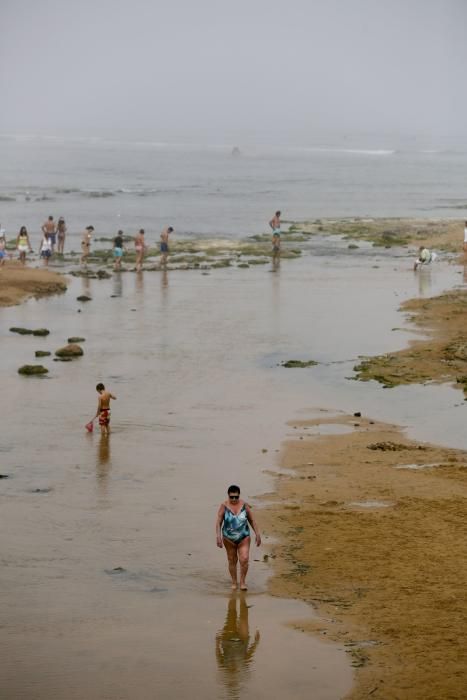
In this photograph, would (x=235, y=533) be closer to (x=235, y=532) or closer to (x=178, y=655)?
(x=235, y=532)

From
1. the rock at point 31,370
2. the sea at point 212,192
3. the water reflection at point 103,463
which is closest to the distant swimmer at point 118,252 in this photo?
the sea at point 212,192

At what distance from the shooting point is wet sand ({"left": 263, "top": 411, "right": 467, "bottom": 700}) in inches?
514

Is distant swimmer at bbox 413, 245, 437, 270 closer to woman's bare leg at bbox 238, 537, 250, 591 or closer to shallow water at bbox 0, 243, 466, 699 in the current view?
shallow water at bbox 0, 243, 466, 699

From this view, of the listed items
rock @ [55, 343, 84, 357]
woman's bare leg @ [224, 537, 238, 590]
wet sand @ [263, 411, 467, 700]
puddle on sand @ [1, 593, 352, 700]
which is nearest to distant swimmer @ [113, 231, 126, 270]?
rock @ [55, 343, 84, 357]

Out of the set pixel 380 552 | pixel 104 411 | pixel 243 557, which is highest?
pixel 104 411

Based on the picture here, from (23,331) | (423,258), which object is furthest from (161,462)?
(423,258)

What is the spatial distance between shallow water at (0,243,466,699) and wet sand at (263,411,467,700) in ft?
1.47

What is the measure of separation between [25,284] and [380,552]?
88.4 ft

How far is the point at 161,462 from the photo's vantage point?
68.9 feet

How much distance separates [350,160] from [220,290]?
139m

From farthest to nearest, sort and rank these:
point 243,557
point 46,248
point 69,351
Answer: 1. point 46,248
2. point 69,351
3. point 243,557

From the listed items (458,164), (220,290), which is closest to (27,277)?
(220,290)

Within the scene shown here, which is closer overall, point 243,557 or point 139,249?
point 243,557

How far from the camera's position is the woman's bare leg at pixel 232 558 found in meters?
15.1
